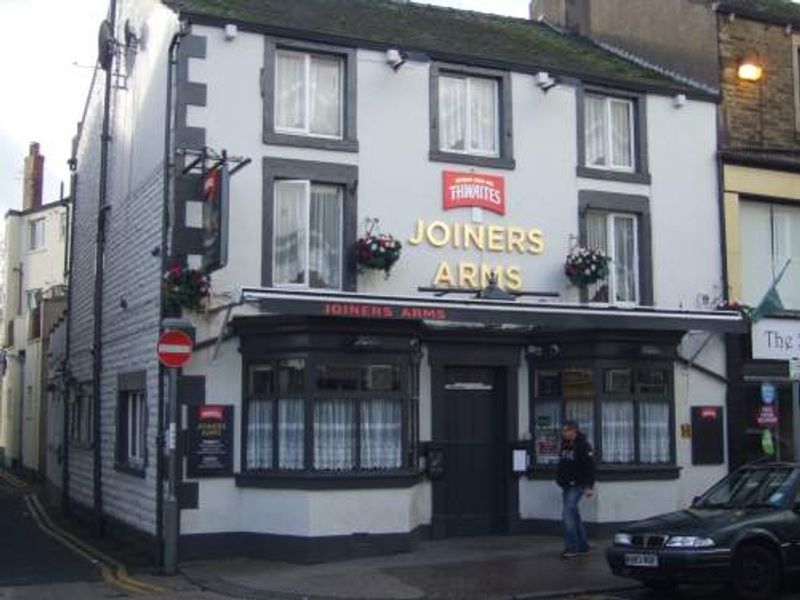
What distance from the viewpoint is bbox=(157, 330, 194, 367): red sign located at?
43.7ft

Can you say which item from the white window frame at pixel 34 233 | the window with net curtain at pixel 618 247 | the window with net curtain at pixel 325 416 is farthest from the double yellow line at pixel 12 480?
the window with net curtain at pixel 618 247

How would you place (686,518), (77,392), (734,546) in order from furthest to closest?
(77,392) → (686,518) → (734,546)

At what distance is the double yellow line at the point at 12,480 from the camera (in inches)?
1216

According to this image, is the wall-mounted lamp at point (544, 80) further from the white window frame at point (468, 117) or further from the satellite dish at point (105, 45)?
the satellite dish at point (105, 45)

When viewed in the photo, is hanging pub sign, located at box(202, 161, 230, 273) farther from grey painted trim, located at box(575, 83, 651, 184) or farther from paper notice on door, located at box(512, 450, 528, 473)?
grey painted trim, located at box(575, 83, 651, 184)

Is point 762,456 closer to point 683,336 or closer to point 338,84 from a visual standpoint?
point 683,336

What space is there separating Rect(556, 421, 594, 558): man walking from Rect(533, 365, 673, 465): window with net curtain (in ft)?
5.98

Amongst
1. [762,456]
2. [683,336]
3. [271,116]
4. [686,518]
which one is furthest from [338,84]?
[762,456]

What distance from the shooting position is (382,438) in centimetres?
1469

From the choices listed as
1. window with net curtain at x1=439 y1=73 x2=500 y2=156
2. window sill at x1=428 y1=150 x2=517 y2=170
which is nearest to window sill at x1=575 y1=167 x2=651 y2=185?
window sill at x1=428 y1=150 x2=517 y2=170

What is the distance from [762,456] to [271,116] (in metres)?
10.0

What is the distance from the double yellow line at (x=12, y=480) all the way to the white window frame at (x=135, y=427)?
48.4 ft

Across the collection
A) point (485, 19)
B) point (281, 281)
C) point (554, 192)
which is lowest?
point (281, 281)

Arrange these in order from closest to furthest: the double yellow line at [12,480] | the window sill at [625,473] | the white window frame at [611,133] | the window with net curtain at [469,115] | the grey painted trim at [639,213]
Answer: the window sill at [625,473] → the window with net curtain at [469,115] → the grey painted trim at [639,213] → the white window frame at [611,133] → the double yellow line at [12,480]
